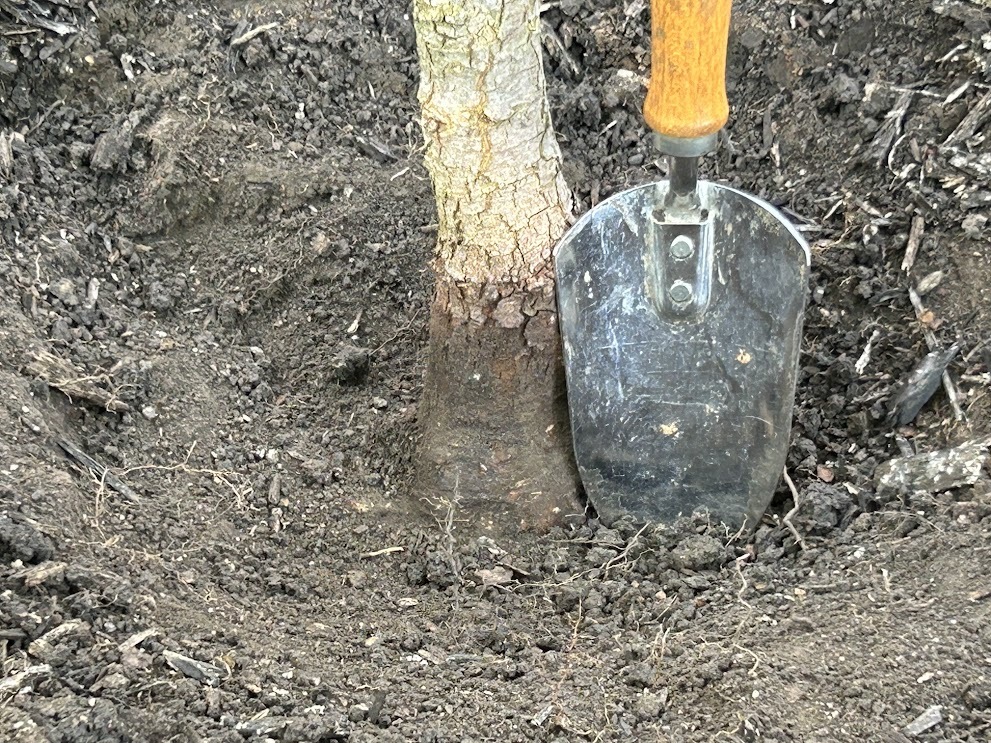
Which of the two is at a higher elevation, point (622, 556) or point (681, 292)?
point (681, 292)

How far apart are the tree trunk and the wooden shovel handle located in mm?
246

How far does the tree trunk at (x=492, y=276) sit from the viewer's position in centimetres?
181

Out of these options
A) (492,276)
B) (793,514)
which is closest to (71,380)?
(492,276)

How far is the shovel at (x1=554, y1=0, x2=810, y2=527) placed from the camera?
81.8 inches

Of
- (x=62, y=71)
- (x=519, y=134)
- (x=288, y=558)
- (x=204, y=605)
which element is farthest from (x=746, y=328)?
(x=62, y=71)

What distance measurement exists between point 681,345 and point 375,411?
2.46 feet

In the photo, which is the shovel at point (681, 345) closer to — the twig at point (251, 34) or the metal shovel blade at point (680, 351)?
the metal shovel blade at point (680, 351)

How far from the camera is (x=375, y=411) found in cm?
243

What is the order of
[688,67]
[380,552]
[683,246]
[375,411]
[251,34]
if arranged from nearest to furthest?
1. [688,67]
2. [683,246]
3. [380,552]
4. [375,411]
5. [251,34]

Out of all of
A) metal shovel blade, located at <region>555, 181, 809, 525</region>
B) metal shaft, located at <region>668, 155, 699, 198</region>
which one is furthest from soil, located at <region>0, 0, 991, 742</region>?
metal shaft, located at <region>668, 155, 699, 198</region>

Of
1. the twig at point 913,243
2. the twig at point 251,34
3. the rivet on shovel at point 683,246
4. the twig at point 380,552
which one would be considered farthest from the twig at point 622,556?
the twig at point 251,34

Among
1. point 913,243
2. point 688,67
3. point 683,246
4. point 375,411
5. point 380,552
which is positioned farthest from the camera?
point 375,411

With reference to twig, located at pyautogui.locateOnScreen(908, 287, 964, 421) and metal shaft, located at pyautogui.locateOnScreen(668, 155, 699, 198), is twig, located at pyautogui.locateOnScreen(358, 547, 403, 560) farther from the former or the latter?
twig, located at pyautogui.locateOnScreen(908, 287, 964, 421)

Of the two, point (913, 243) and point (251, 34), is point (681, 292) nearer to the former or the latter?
point (913, 243)
